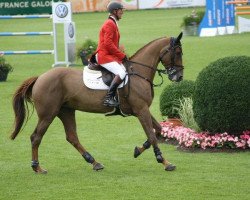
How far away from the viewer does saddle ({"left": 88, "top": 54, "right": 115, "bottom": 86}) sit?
40.8ft

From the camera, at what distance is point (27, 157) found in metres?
13.7

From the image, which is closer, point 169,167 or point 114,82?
point 169,167

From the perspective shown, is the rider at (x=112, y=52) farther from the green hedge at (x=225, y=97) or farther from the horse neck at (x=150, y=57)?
the green hedge at (x=225, y=97)

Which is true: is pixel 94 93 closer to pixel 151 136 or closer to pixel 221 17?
pixel 151 136

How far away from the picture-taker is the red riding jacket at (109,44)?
12281mm

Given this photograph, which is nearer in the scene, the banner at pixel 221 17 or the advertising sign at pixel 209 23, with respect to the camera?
the advertising sign at pixel 209 23

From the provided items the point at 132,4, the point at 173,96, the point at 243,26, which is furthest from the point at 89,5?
the point at 173,96

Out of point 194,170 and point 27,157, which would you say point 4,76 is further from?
point 194,170

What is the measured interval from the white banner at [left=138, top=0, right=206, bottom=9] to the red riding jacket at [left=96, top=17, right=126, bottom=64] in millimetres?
38668

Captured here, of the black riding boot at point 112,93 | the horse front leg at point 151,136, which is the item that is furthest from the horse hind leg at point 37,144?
the horse front leg at point 151,136

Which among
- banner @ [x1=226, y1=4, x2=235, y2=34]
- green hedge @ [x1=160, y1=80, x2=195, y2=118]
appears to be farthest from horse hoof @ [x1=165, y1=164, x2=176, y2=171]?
banner @ [x1=226, y1=4, x2=235, y2=34]

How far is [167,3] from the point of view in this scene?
51.2 metres

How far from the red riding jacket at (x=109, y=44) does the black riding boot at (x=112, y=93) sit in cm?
31

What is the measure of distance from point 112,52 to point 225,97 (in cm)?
196
